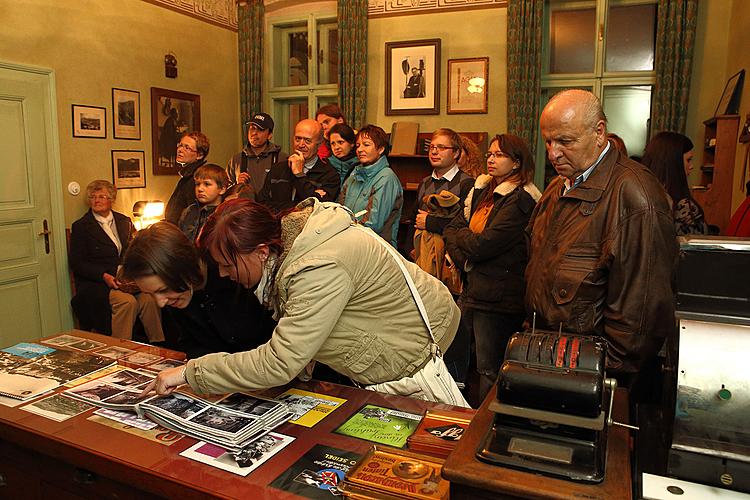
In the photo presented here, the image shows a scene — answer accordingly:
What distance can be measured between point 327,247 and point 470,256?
166 cm

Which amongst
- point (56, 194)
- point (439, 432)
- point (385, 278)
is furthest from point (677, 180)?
point (56, 194)

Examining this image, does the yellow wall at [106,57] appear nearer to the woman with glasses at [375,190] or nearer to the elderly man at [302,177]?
the elderly man at [302,177]

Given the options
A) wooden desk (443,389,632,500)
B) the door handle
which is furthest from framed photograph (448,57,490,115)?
wooden desk (443,389,632,500)

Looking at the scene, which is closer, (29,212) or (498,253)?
(498,253)

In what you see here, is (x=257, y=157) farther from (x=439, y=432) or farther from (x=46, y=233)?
(x=439, y=432)

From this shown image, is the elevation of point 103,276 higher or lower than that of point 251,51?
lower

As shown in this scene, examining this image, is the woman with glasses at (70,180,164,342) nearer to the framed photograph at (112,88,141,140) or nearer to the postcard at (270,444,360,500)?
the framed photograph at (112,88,141,140)

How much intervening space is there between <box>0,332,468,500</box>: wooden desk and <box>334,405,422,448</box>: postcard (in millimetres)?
29

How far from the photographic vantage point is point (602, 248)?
194 cm

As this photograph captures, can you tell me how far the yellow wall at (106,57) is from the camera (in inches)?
182

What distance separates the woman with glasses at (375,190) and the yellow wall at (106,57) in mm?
2597

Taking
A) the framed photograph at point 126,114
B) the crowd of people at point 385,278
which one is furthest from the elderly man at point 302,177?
the framed photograph at point 126,114

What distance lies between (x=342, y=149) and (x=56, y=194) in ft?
8.20

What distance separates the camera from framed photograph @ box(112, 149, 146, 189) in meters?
5.33
